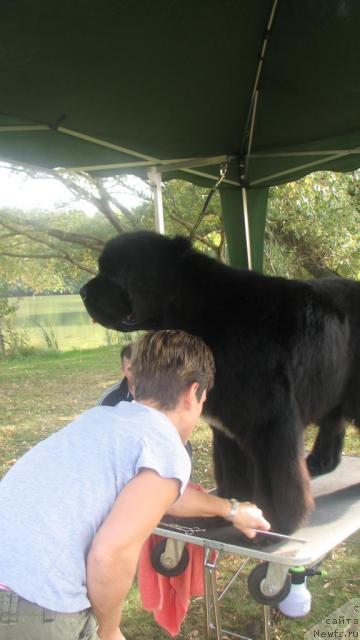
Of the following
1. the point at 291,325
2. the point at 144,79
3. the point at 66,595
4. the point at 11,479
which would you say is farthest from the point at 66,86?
the point at 66,595

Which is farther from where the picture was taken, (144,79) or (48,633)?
(144,79)

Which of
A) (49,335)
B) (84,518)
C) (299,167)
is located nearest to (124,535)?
(84,518)

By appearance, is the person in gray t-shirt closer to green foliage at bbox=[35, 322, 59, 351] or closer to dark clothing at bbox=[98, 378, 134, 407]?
dark clothing at bbox=[98, 378, 134, 407]

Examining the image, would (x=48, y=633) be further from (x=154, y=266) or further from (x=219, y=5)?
(x=219, y=5)

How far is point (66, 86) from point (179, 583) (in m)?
2.33

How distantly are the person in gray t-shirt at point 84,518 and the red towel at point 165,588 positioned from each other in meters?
0.95

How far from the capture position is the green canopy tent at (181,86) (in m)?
2.28

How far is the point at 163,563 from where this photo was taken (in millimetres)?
2275

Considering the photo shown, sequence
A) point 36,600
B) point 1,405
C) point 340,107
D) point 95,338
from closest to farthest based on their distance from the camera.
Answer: point 36,600 < point 340,107 < point 1,405 < point 95,338

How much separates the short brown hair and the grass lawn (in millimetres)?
1742

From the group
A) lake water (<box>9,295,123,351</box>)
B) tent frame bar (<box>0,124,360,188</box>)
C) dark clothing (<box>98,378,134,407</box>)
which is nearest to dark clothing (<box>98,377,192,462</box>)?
dark clothing (<box>98,378,134,407</box>)

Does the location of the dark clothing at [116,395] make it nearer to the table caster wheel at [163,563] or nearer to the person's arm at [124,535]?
the table caster wheel at [163,563]

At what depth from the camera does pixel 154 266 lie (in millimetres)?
Result: 2252

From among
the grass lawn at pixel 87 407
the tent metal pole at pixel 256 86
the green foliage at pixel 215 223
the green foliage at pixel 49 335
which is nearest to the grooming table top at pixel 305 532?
the grass lawn at pixel 87 407
